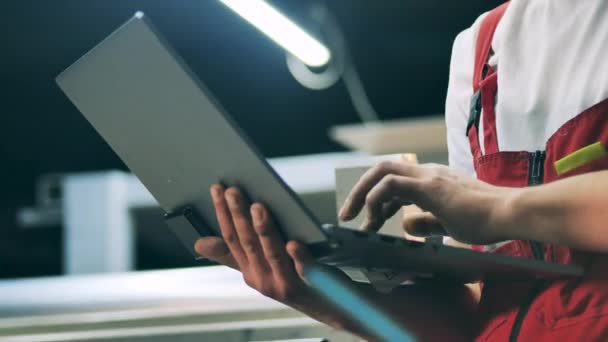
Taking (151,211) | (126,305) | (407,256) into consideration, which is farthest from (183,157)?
(151,211)

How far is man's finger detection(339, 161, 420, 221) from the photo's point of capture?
82cm

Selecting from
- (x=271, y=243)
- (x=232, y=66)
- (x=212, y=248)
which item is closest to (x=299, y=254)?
(x=271, y=243)

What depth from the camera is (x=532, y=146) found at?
92 centimetres

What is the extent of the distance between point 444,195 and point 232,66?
216 inches

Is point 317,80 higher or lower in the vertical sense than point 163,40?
higher

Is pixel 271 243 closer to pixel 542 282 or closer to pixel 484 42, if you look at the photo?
pixel 542 282

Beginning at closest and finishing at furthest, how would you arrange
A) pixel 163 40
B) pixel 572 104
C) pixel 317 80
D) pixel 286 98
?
pixel 163 40
pixel 572 104
pixel 317 80
pixel 286 98

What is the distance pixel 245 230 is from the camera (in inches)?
30.9

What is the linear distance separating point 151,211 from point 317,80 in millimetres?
3804

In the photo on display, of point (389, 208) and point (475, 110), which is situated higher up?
point (475, 110)

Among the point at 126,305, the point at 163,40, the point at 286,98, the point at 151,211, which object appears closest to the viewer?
the point at 163,40

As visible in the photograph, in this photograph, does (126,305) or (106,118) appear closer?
(106,118)

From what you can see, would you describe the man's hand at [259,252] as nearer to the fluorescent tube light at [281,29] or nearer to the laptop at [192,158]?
the laptop at [192,158]

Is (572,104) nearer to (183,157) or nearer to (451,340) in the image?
(451,340)
